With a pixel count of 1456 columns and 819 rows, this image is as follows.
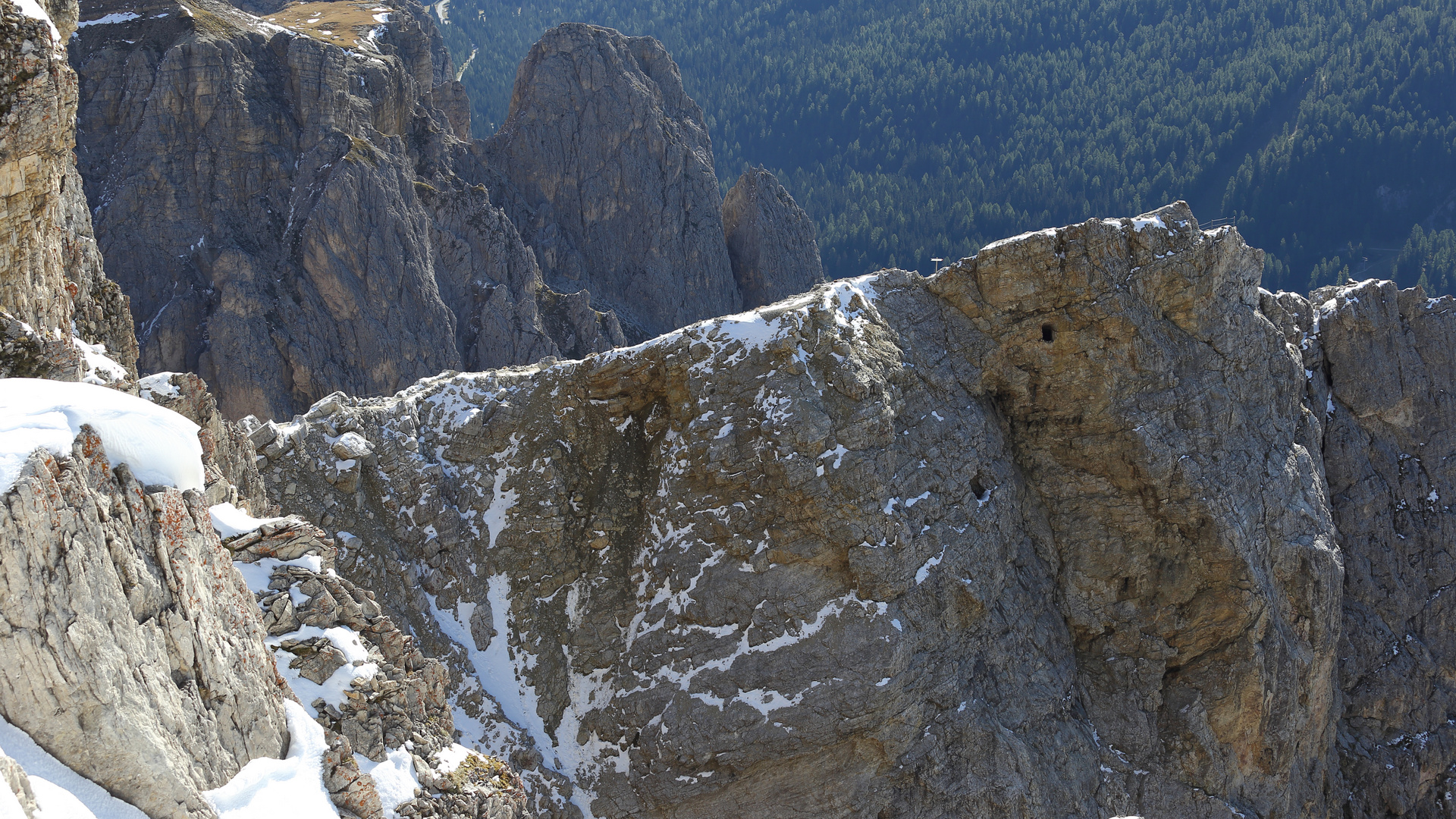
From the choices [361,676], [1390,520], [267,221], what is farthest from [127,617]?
[267,221]

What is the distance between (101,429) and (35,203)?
8622 millimetres

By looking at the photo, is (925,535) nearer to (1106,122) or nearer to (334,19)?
(334,19)

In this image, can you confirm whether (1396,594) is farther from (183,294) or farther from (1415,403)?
(183,294)

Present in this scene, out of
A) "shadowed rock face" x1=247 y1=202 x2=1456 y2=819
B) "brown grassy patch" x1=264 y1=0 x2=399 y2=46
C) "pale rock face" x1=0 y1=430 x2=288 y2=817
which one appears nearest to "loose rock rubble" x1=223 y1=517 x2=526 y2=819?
"pale rock face" x1=0 y1=430 x2=288 y2=817

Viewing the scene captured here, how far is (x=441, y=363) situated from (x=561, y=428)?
1487 inches

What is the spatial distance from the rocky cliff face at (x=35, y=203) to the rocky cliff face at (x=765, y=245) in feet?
261

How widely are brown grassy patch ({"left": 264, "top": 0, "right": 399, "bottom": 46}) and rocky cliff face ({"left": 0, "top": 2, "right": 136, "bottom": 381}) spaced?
218ft

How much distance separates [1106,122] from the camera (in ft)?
564

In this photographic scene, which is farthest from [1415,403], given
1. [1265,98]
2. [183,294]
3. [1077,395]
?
[1265,98]

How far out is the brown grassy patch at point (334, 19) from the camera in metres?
84.0

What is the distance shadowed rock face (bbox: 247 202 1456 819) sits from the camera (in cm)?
3091

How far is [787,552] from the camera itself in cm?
3169

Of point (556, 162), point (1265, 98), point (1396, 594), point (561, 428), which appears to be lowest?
point (1396, 594)

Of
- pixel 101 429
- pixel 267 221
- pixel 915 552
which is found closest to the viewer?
pixel 101 429
